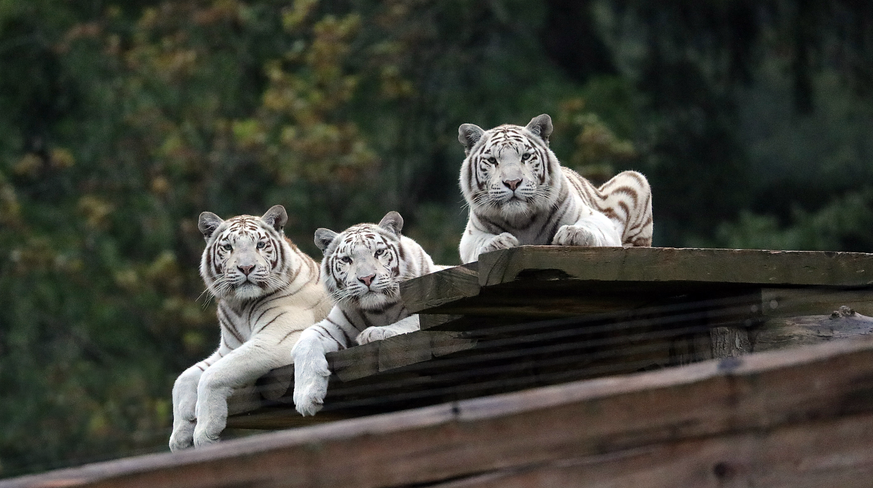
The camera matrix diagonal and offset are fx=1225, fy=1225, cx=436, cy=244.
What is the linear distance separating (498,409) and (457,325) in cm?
188

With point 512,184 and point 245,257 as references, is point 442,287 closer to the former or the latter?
point 512,184

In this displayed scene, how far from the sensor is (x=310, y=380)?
425 centimetres

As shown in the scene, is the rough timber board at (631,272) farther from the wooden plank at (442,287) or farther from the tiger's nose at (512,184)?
the tiger's nose at (512,184)

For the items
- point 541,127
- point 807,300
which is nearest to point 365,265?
point 541,127

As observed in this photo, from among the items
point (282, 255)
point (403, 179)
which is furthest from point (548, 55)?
point (282, 255)

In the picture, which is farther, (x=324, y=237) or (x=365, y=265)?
(x=324, y=237)

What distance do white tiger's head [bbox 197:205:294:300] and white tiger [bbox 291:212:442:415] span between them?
0.39 metres

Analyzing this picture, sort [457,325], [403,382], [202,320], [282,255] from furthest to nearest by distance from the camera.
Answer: [202,320] → [282,255] → [403,382] → [457,325]

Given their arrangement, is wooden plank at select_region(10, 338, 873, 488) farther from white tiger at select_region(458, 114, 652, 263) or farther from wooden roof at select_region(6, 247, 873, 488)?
white tiger at select_region(458, 114, 652, 263)

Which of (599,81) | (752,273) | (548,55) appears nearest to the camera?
(752,273)

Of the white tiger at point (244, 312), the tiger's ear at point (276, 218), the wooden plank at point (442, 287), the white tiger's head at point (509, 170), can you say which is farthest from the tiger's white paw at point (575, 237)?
the tiger's ear at point (276, 218)

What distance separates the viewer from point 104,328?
45.6 ft

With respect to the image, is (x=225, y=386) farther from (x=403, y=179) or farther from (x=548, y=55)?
(x=548, y=55)

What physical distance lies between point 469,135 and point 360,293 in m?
0.73
